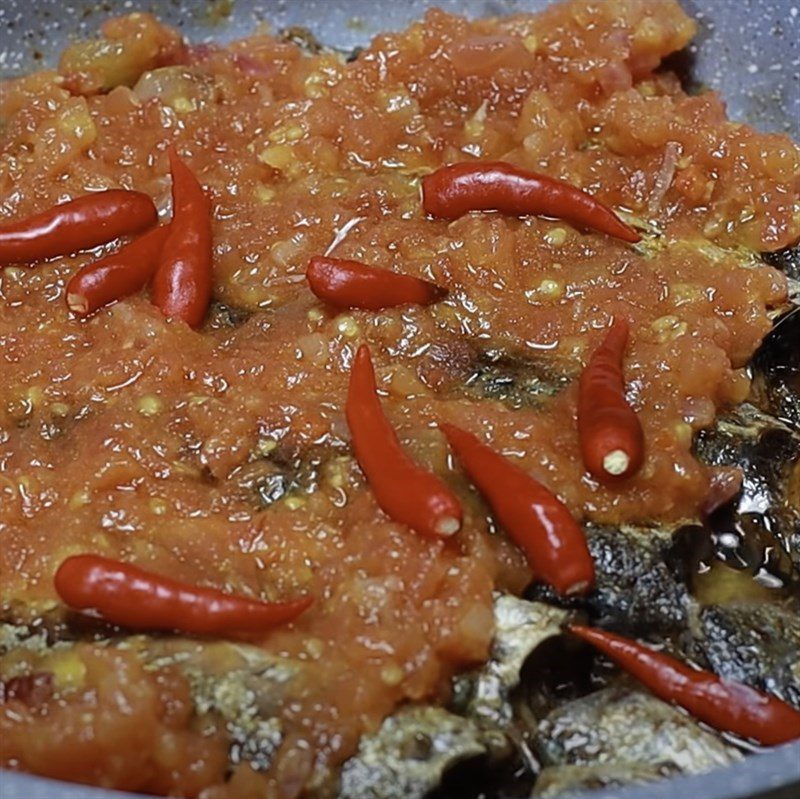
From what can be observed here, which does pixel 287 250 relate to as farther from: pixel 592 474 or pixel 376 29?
pixel 376 29

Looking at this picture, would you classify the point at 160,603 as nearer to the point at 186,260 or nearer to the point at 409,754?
the point at 409,754

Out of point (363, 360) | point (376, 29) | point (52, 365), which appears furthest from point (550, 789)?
point (376, 29)

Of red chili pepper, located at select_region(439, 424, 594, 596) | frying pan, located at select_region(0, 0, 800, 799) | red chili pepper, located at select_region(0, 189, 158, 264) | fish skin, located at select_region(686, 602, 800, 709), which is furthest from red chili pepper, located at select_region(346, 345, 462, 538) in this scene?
frying pan, located at select_region(0, 0, 800, 799)

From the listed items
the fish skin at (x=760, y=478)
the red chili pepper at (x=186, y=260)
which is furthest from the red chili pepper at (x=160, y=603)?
the fish skin at (x=760, y=478)

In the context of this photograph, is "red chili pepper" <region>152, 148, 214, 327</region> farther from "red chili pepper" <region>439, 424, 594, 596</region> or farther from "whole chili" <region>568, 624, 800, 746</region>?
"whole chili" <region>568, 624, 800, 746</region>

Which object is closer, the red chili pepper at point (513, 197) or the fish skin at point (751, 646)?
the fish skin at point (751, 646)

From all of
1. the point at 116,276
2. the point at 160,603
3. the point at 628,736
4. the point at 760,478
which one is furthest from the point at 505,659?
the point at 116,276

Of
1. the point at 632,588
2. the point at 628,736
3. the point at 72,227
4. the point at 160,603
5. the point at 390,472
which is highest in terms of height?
the point at 72,227

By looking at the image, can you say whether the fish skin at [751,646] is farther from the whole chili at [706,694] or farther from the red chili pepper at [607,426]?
the red chili pepper at [607,426]
